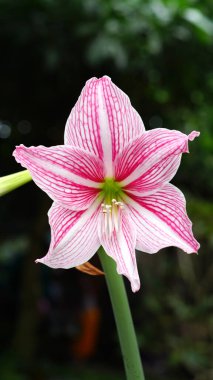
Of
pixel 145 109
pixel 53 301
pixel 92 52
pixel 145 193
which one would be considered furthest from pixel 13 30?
pixel 53 301

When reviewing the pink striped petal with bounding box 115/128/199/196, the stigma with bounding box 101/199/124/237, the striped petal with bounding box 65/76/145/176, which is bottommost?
the stigma with bounding box 101/199/124/237

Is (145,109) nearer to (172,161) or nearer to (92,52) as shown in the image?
(92,52)

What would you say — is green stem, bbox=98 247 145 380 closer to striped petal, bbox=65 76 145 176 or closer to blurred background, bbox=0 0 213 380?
striped petal, bbox=65 76 145 176

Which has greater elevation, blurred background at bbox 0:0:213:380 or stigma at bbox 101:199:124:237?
blurred background at bbox 0:0:213:380

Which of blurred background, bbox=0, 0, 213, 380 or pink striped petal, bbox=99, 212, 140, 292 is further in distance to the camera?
blurred background, bbox=0, 0, 213, 380

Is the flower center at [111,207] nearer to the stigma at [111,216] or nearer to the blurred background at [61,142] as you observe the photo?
the stigma at [111,216]

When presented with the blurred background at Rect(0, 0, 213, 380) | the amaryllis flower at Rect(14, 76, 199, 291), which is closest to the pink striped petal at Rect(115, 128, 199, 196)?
the amaryllis flower at Rect(14, 76, 199, 291)

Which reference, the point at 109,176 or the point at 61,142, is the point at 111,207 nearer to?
the point at 109,176
